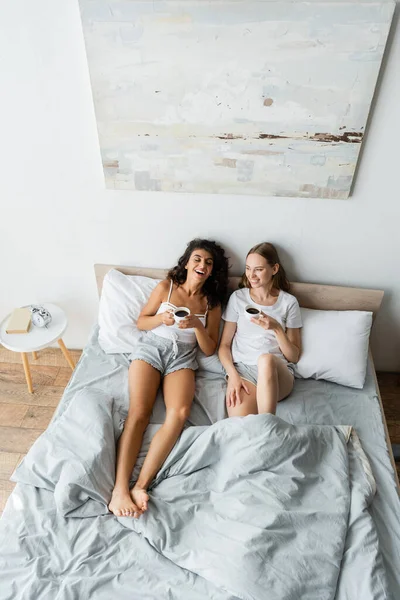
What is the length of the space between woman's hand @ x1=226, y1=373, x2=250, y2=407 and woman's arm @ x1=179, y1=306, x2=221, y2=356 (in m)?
0.18

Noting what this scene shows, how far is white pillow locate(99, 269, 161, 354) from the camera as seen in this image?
6.82 ft

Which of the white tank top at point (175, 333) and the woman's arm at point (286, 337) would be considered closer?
the woman's arm at point (286, 337)

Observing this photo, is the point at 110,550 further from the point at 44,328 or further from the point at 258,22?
the point at 258,22

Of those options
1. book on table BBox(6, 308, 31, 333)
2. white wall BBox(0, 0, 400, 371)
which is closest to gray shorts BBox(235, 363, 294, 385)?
white wall BBox(0, 0, 400, 371)

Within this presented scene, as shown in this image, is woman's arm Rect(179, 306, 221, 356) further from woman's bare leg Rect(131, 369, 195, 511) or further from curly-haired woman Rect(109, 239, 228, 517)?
woman's bare leg Rect(131, 369, 195, 511)

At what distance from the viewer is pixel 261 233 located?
205 centimetres

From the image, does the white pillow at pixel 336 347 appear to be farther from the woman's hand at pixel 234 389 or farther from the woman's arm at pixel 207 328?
the woman's arm at pixel 207 328

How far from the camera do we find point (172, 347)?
77.2 inches

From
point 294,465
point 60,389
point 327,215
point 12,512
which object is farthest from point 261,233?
point 12,512

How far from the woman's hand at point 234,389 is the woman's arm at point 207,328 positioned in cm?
18

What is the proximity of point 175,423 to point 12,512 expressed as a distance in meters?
0.61

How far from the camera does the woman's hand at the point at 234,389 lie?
6.02 feet

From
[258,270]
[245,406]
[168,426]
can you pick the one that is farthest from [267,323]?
[168,426]

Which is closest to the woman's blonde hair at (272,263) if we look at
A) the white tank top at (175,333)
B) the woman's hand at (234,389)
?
the white tank top at (175,333)
